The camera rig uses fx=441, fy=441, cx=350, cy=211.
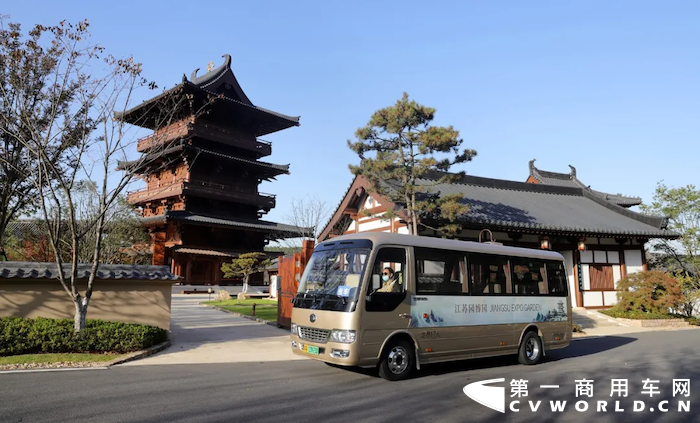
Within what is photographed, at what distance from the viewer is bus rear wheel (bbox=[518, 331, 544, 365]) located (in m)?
9.70

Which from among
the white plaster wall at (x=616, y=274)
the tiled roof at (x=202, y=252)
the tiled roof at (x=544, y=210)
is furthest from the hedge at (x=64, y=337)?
the tiled roof at (x=202, y=252)

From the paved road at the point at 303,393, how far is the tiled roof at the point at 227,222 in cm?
2653

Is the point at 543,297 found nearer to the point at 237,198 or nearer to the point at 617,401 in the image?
the point at 617,401

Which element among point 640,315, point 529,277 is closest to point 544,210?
point 640,315

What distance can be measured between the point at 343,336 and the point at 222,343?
578cm

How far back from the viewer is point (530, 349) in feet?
32.8

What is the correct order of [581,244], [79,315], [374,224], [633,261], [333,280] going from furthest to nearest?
[633,261]
[374,224]
[581,244]
[79,315]
[333,280]

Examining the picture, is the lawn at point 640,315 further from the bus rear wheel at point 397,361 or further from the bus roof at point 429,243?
the bus rear wheel at point 397,361

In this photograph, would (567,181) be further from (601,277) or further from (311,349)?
(311,349)

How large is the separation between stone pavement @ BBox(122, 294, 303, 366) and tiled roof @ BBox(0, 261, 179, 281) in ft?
6.22

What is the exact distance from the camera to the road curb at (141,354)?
28.4 ft

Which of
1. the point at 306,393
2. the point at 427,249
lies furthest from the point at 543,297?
the point at 306,393

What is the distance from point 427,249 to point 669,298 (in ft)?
53.7

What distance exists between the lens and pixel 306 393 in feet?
21.7
